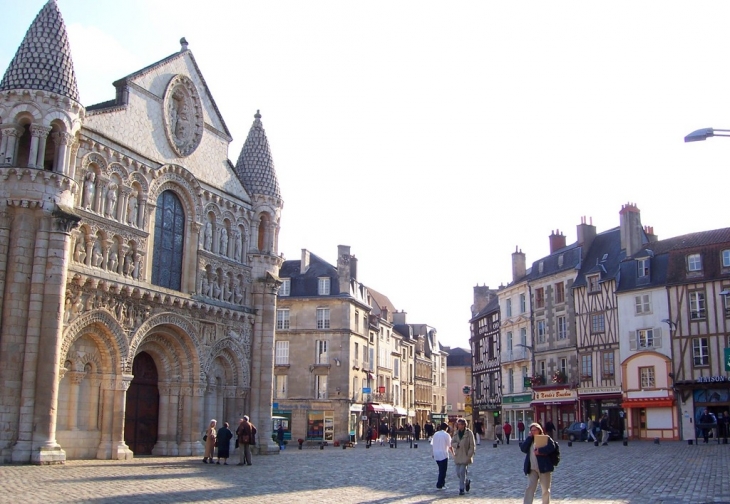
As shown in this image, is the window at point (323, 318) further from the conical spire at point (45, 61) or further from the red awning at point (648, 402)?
the conical spire at point (45, 61)

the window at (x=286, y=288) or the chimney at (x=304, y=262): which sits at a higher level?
the chimney at (x=304, y=262)

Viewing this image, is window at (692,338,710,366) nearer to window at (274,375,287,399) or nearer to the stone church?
the stone church

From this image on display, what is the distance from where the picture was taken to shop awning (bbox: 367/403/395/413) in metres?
52.3

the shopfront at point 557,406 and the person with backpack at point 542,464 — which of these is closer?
the person with backpack at point 542,464

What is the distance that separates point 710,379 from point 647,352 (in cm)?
327

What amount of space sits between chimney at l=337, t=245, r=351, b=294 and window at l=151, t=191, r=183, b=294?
78.6 ft

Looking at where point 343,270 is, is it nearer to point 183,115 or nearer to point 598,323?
point 598,323

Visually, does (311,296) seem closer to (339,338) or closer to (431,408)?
(339,338)

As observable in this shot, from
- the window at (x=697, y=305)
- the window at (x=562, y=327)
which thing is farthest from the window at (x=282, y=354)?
the window at (x=697, y=305)

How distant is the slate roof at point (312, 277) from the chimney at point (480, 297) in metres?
15.0

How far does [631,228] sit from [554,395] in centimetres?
964

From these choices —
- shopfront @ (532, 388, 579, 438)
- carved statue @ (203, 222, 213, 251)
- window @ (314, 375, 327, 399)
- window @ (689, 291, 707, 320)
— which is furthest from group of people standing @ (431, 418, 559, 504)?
window @ (314, 375, 327, 399)

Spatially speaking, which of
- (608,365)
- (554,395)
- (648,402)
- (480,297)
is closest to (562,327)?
(554,395)

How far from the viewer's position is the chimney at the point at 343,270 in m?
49.2
